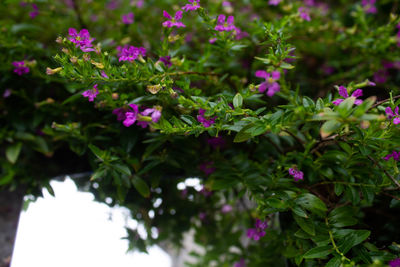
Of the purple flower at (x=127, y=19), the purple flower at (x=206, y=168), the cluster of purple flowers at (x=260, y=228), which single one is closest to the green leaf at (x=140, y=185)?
the purple flower at (x=206, y=168)

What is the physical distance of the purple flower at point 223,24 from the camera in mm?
700

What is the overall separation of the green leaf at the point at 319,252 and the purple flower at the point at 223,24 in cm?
48

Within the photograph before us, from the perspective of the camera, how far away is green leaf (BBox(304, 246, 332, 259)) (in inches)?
22.8

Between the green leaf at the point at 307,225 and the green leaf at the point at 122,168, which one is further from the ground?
the green leaf at the point at 122,168

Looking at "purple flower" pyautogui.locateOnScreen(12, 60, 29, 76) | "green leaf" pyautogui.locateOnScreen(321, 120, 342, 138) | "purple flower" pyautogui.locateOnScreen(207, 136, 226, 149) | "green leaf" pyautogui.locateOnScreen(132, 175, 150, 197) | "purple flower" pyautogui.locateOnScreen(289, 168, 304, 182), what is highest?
"purple flower" pyautogui.locateOnScreen(12, 60, 29, 76)

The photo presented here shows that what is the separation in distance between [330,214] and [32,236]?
903mm

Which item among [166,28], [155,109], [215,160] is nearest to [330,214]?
[215,160]

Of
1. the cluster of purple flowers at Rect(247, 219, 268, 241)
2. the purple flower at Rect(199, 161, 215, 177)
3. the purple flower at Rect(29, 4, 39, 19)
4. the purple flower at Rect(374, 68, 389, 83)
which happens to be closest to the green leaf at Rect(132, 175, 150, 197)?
the purple flower at Rect(199, 161, 215, 177)

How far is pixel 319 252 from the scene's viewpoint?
0.59m

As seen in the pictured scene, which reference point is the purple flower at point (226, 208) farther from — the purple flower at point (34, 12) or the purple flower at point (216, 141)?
the purple flower at point (34, 12)

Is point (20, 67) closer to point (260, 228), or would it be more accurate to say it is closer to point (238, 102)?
point (238, 102)

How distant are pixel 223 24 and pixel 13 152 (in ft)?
2.11

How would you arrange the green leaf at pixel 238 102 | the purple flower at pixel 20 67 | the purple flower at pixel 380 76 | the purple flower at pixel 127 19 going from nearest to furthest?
1. the green leaf at pixel 238 102
2. the purple flower at pixel 20 67
3. the purple flower at pixel 127 19
4. the purple flower at pixel 380 76

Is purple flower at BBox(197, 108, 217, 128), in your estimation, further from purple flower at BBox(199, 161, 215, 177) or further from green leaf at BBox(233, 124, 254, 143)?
purple flower at BBox(199, 161, 215, 177)
